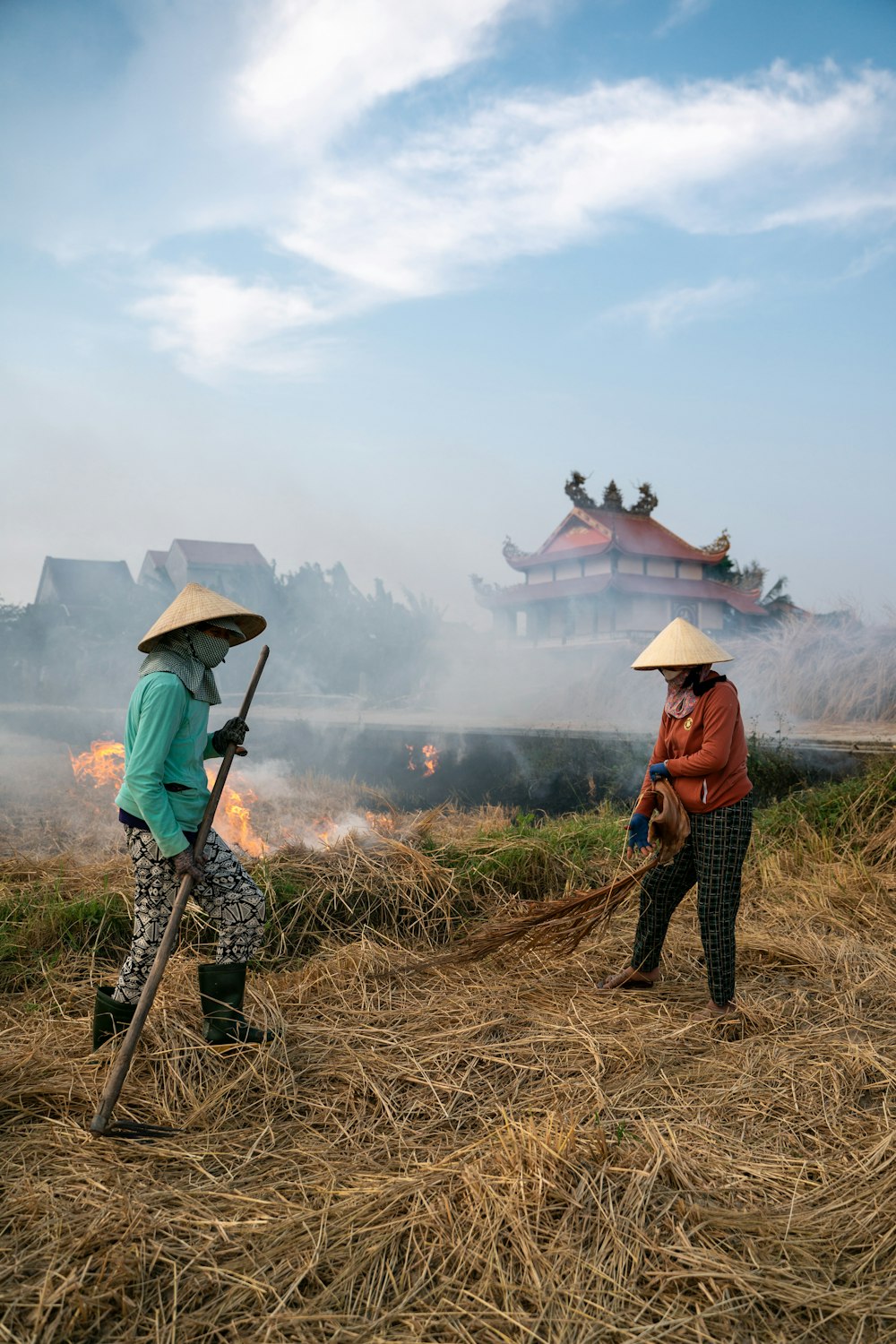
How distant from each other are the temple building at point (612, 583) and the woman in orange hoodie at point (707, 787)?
21.8 m

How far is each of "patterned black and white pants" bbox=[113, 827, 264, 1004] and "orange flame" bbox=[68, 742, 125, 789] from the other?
561 centimetres

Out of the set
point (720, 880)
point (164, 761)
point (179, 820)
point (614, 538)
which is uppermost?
point (614, 538)

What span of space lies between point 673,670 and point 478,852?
6.96 ft

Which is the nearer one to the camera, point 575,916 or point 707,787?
point 707,787

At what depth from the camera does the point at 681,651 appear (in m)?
3.68

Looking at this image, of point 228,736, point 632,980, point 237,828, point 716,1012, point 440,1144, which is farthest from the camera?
point 237,828

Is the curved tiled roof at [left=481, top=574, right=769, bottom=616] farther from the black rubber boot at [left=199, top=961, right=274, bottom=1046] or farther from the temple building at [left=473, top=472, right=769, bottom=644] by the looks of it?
the black rubber boot at [left=199, top=961, right=274, bottom=1046]

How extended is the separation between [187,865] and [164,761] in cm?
35

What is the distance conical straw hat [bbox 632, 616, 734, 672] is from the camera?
364cm

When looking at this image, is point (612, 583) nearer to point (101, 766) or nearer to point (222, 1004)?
point (101, 766)

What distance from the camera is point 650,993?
3.87m

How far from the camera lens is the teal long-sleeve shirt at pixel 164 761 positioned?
296 cm

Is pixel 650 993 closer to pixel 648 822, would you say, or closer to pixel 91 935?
pixel 648 822

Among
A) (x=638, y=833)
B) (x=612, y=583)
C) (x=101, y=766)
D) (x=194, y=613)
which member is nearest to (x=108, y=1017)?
(x=194, y=613)
